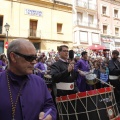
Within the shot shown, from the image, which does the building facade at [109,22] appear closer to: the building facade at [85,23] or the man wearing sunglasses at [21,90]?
the building facade at [85,23]

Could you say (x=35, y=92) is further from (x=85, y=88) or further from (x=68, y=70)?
(x=85, y=88)

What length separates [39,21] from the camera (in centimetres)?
2625

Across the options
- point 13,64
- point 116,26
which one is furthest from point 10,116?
point 116,26

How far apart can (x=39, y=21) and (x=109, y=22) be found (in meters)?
12.6

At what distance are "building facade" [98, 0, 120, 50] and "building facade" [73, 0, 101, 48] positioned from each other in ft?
4.05

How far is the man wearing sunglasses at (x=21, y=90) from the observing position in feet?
6.45

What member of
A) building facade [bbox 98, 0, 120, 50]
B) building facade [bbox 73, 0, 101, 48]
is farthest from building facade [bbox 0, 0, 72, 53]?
→ building facade [bbox 98, 0, 120, 50]

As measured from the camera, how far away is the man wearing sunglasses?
6.45 ft

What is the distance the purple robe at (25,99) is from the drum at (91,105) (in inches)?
59.8

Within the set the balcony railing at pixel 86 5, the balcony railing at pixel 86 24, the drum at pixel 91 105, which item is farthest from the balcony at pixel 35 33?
the drum at pixel 91 105

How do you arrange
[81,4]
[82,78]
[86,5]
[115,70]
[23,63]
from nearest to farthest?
[23,63], [115,70], [82,78], [81,4], [86,5]

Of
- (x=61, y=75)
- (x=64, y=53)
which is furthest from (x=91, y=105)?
(x=64, y=53)

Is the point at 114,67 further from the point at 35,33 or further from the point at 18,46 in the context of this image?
the point at 35,33

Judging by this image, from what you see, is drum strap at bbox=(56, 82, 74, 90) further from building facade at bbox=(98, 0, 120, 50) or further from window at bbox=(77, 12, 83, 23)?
building facade at bbox=(98, 0, 120, 50)
